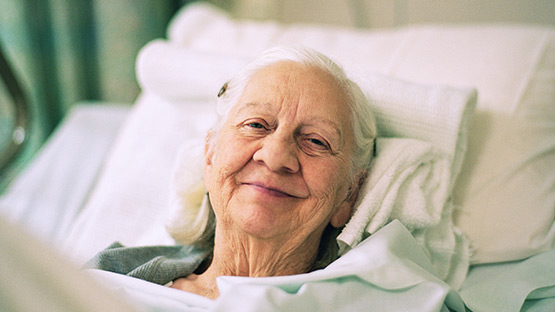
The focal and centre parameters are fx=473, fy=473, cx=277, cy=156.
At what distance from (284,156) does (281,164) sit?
0.02 meters

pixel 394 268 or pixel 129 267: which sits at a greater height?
pixel 394 268

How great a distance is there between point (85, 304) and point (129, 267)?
2.28 feet

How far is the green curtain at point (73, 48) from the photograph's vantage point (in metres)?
2.52

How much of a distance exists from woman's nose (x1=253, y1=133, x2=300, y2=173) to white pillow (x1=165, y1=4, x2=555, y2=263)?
0.46 metres

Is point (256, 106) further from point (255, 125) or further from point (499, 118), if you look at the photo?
point (499, 118)

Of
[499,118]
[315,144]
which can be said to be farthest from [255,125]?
[499,118]

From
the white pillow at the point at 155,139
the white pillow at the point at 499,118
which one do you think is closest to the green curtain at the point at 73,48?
the white pillow at the point at 155,139

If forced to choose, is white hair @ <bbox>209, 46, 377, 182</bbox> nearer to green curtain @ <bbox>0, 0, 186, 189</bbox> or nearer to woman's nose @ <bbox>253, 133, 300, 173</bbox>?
woman's nose @ <bbox>253, 133, 300, 173</bbox>

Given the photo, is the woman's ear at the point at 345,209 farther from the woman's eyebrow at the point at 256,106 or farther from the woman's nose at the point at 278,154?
the woman's eyebrow at the point at 256,106

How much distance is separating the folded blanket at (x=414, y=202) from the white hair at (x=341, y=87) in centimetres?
5

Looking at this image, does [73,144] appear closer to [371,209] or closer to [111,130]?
[111,130]

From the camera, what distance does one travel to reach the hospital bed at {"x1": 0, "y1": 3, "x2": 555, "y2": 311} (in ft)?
3.12

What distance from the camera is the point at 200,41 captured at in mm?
1996

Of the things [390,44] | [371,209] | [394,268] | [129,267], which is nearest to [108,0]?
[390,44]
